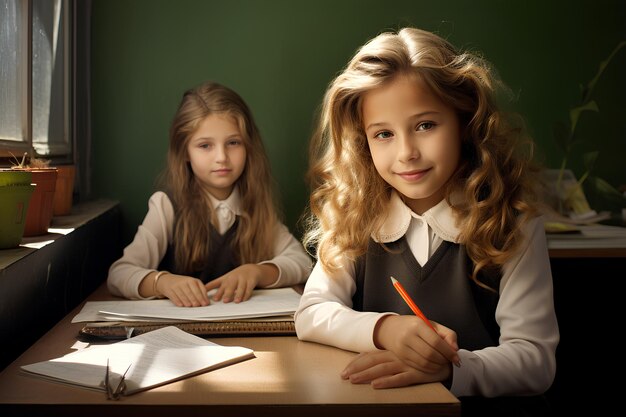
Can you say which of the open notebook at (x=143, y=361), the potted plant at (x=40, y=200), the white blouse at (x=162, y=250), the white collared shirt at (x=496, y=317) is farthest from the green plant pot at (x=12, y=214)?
the white collared shirt at (x=496, y=317)

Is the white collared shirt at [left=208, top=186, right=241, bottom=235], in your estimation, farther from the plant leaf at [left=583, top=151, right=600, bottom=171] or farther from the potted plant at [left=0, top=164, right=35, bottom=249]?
the plant leaf at [left=583, top=151, right=600, bottom=171]

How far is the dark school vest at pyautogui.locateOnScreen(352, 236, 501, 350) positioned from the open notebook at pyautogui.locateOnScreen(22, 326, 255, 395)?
15.4 inches

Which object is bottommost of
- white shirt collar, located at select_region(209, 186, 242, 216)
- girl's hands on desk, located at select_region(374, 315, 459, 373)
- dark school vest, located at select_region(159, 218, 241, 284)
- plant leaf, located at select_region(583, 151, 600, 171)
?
dark school vest, located at select_region(159, 218, 241, 284)

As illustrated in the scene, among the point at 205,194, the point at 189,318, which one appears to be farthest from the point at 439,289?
the point at 205,194

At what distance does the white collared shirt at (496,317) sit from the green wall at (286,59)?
1.21m

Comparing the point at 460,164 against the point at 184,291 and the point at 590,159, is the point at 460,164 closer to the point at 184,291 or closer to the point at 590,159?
the point at 184,291

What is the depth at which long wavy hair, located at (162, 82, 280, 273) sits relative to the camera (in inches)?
92.0

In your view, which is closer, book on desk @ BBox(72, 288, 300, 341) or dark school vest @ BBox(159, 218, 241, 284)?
book on desk @ BBox(72, 288, 300, 341)

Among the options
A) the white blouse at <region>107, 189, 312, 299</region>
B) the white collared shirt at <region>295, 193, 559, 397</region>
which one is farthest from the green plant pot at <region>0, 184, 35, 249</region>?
the white collared shirt at <region>295, 193, 559, 397</region>

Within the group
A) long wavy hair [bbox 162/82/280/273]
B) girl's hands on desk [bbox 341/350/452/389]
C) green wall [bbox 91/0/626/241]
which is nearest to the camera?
girl's hands on desk [bbox 341/350/452/389]

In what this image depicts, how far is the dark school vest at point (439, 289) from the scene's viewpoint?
5.17 ft

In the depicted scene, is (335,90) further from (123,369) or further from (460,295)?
(123,369)

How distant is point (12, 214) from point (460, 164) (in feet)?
3.07

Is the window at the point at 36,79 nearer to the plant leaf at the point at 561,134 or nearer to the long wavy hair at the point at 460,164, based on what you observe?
the long wavy hair at the point at 460,164
